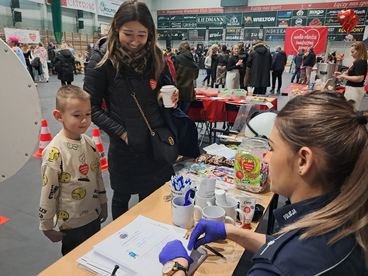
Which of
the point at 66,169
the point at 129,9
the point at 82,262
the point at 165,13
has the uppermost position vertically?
the point at 165,13

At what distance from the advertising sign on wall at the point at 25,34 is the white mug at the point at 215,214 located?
13.0m

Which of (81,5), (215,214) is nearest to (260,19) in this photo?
(81,5)

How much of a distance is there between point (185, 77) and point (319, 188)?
12.6ft

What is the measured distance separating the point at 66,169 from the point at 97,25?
17.4 metres

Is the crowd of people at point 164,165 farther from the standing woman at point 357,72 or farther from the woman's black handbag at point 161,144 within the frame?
the standing woman at point 357,72

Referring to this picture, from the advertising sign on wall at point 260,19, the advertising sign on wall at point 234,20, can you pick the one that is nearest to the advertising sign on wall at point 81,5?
the advertising sign on wall at point 234,20

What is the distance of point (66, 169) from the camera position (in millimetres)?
1377

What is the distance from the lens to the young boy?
135 centimetres

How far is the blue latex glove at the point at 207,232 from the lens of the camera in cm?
99

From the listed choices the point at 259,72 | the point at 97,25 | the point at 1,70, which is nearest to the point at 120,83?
the point at 1,70

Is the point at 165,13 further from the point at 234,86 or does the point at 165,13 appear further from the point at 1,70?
the point at 1,70

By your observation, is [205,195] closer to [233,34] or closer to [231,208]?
[231,208]

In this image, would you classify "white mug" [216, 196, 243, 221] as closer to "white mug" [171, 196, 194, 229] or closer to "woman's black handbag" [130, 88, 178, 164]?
"white mug" [171, 196, 194, 229]

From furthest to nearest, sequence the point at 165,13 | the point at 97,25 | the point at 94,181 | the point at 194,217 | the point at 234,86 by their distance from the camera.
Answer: the point at 165,13
the point at 97,25
the point at 234,86
the point at 94,181
the point at 194,217
